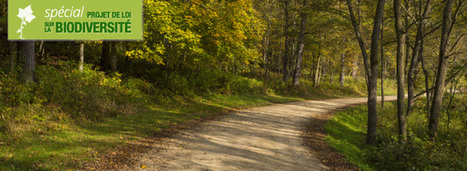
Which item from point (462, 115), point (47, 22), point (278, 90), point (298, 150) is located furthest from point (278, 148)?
point (278, 90)

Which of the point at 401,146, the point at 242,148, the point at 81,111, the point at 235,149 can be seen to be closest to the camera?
the point at 235,149

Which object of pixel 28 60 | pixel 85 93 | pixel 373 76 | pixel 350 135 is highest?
pixel 28 60

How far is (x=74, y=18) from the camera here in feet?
30.2

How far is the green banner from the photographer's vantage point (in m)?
9.15

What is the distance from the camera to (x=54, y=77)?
11.0 m

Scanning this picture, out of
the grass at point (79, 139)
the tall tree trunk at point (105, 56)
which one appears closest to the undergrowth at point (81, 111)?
the grass at point (79, 139)

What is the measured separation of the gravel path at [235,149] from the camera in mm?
7497

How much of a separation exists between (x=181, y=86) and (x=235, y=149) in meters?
9.79

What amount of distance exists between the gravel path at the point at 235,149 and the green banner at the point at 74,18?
12.4 feet

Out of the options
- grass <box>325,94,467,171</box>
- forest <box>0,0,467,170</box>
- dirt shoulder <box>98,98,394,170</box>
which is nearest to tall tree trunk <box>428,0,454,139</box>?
forest <box>0,0,467,170</box>

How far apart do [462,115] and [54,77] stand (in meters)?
17.0

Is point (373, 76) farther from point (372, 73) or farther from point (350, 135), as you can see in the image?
point (350, 135)

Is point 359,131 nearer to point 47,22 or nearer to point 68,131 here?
point 68,131

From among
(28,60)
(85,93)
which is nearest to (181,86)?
(85,93)
